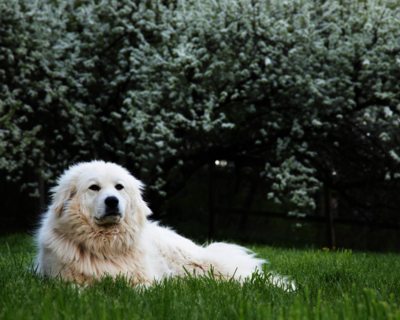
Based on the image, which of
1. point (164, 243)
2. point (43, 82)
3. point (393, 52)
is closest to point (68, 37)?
point (43, 82)

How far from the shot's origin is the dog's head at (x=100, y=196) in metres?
2.77

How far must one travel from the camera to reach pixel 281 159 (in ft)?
23.4

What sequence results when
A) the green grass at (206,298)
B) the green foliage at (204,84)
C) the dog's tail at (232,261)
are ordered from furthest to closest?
the green foliage at (204,84) → the dog's tail at (232,261) → the green grass at (206,298)

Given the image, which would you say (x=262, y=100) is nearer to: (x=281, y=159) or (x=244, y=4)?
(x=281, y=159)

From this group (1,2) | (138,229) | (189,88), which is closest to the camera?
(138,229)

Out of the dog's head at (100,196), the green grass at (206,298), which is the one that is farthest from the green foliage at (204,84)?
the green grass at (206,298)

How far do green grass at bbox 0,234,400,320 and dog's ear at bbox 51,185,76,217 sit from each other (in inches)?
19.1

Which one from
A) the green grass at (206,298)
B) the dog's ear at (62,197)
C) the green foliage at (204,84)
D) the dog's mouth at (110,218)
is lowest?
the green grass at (206,298)

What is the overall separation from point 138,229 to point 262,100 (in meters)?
4.57

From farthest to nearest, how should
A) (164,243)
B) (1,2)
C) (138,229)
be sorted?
1. (1,2)
2. (164,243)
3. (138,229)

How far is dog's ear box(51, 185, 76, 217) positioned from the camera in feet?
9.35

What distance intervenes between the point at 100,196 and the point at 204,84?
177 inches

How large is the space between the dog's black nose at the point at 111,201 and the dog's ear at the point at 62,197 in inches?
12.9

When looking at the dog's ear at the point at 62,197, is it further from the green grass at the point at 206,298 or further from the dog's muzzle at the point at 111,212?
the green grass at the point at 206,298
